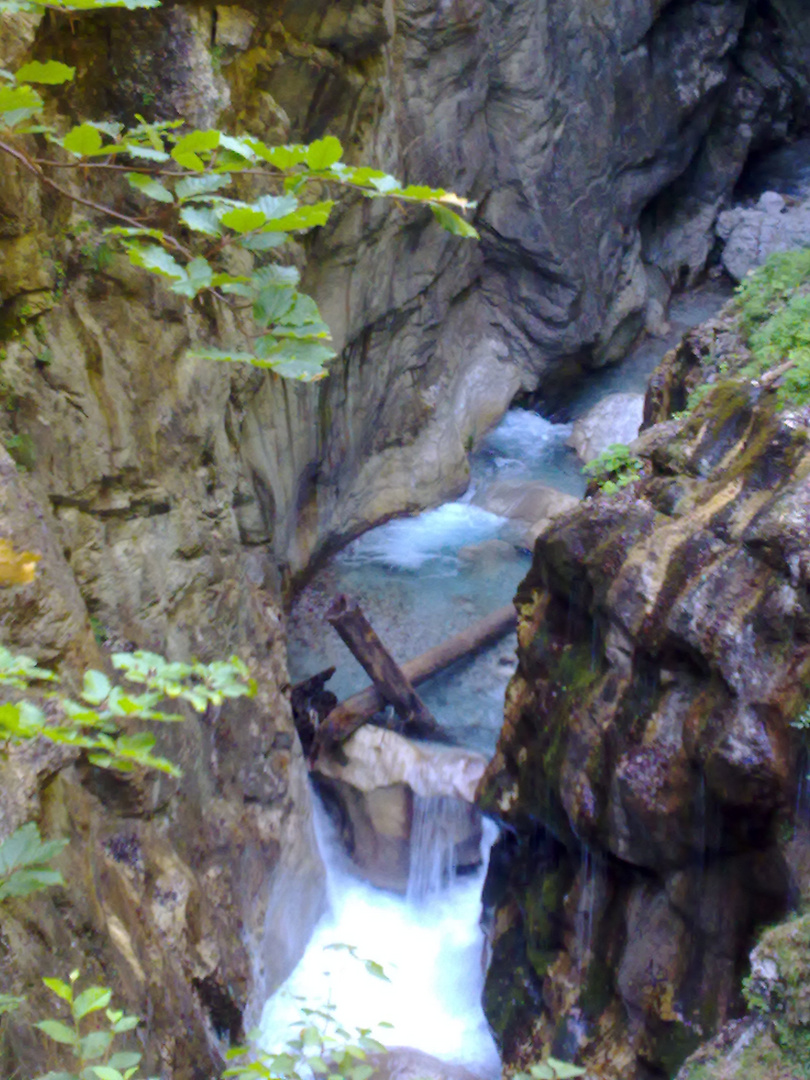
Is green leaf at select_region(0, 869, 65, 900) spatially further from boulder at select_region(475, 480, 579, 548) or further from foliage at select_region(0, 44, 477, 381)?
boulder at select_region(475, 480, 579, 548)

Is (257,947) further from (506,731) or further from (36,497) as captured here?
(36,497)

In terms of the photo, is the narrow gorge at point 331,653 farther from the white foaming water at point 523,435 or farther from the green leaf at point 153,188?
the white foaming water at point 523,435

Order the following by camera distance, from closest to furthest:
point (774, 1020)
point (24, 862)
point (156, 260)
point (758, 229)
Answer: point (24, 862) → point (156, 260) → point (774, 1020) → point (758, 229)

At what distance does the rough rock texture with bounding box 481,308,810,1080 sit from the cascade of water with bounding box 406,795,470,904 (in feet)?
4.31

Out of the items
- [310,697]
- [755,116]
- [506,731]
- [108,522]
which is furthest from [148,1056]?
[755,116]

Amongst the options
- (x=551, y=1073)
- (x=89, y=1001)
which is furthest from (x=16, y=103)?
(x=551, y=1073)

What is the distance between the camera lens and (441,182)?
10430 millimetres

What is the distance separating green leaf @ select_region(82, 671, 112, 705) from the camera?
56.6 inches

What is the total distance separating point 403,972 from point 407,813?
1.11 metres

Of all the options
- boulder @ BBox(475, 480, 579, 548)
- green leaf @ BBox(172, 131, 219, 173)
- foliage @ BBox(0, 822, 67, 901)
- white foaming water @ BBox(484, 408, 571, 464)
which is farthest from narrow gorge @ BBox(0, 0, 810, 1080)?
white foaming water @ BBox(484, 408, 571, 464)

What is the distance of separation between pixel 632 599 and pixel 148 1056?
2.93 m

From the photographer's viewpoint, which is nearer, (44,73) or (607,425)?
(44,73)

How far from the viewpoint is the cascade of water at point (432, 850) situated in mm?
6504

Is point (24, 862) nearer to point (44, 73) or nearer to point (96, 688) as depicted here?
point (96, 688)
